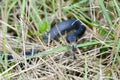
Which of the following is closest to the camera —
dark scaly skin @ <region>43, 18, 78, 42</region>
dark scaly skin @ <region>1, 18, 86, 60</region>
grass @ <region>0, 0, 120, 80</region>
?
grass @ <region>0, 0, 120, 80</region>

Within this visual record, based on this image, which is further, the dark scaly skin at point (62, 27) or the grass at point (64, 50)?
the dark scaly skin at point (62, 27)

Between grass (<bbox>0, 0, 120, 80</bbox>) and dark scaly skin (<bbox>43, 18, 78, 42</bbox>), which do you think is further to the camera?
dark scaly skin (<bbox>43, 18, 78, 42</bbox>)

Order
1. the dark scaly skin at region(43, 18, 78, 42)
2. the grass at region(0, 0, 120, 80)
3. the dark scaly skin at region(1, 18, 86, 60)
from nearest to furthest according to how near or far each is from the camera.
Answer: the grass at region(0, 0, 120, 80) < the dark scaly skin at region(1, 18, 86, 60) < the dark scaly skin at region(43, 18, 78, 42)

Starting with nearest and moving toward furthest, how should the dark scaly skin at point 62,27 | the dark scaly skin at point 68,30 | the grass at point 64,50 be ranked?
the grass at point 64,50, the dark scaly skin at point 68,30, the dark scaly skin at point 62,27

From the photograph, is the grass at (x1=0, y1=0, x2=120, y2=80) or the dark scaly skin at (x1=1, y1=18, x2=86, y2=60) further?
the dark scaly skin at (x1=1, y1=18, x2=86, y2=60)

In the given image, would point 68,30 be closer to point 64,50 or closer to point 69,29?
point 69,29

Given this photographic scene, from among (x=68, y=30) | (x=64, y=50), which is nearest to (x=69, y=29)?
(x=68, y=30)

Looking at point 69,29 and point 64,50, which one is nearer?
point 64,50

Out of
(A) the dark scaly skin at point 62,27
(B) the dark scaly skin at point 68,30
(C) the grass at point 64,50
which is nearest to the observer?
(C) the grass at point 64,50
